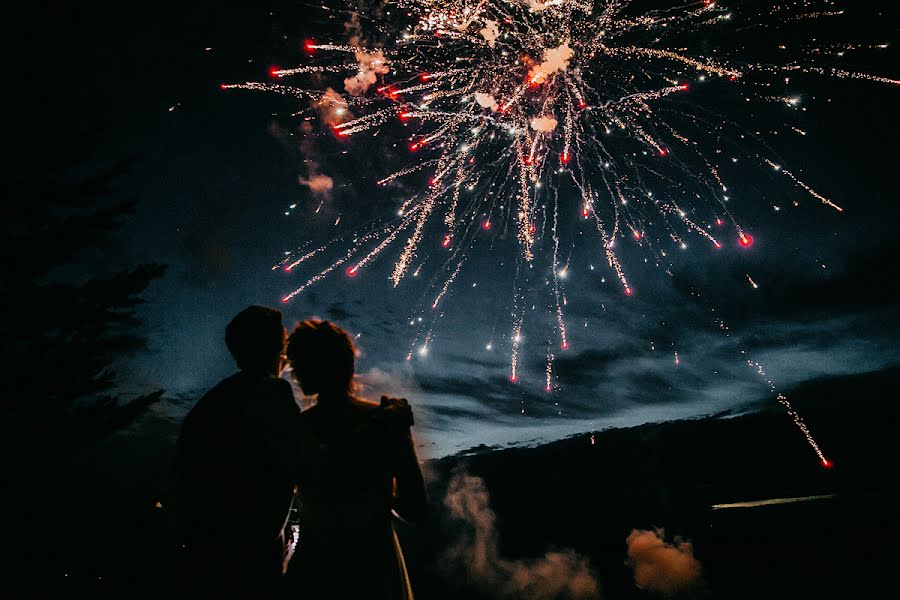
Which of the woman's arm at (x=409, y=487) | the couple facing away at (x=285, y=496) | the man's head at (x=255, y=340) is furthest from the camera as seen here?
the man's head at (x=255, y=340)

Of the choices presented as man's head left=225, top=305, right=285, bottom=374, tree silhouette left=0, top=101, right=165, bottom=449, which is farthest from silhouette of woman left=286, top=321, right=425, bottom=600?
tree silhouette left=0, top=101, right=165, bottom=449

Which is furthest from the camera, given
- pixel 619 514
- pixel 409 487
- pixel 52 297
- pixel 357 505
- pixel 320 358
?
pixel 619 514

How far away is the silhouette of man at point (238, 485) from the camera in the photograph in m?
1.49

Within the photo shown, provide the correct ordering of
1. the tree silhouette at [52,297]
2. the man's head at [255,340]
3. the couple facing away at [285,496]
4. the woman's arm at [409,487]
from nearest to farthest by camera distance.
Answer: the couple facing away at [285,496] < the woman's arm at [409,487] < the man's head at [255,340] < the tree silhouette at [52,297]

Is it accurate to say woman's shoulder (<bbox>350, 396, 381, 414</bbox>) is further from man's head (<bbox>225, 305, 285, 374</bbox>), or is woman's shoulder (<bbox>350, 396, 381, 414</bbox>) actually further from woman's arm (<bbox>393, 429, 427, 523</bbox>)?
man's head (<bbox>225, 305, 285, 374</bbox>)

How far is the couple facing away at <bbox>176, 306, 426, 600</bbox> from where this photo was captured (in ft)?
4.88

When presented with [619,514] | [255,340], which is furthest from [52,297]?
[619,514]

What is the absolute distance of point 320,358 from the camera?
1783 millimetres

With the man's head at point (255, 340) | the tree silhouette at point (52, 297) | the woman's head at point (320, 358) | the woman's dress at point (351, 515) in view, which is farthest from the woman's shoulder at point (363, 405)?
the tree silhouette at point (52, 297)

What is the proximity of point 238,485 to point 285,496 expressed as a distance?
19 centimetres

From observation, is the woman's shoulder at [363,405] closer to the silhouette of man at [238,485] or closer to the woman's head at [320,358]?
the woman's head at [320,358]

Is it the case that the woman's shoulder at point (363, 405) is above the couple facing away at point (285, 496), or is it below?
above

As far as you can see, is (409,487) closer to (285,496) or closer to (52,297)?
(285,496)

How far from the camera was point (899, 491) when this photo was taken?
5.66 metres
